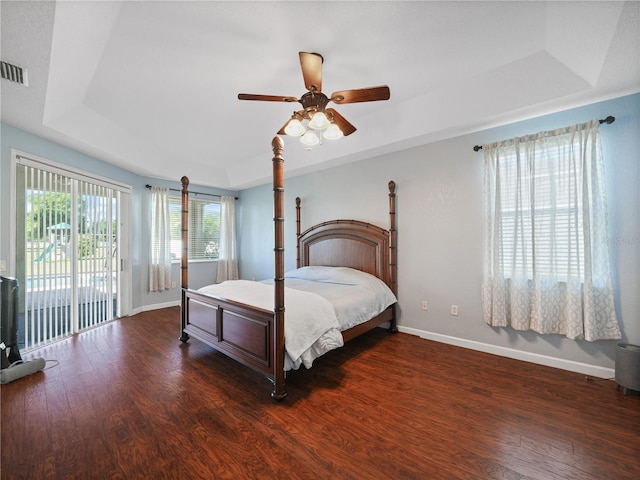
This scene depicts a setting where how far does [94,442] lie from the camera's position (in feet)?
5.56

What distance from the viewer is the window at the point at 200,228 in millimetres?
5426

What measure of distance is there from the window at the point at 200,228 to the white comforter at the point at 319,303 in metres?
2.89

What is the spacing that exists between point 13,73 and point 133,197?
9.37 feet

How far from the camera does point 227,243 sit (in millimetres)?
6094

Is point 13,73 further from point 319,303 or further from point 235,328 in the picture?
point 319,303

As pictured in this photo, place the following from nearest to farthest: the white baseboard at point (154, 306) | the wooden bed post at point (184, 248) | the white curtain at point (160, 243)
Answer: the wooden bed post at point (184, 248), the white baseboard at point (154, 306), the white curtain at point (160, 243)

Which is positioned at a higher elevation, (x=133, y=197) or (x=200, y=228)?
(x=133, y=197)

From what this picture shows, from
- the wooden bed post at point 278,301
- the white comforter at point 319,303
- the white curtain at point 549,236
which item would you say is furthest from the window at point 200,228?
the white curtain at point 549,236

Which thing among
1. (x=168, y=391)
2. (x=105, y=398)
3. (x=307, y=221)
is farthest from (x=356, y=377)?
(x=307, y=221)

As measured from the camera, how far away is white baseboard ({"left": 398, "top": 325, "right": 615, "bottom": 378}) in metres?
2.48

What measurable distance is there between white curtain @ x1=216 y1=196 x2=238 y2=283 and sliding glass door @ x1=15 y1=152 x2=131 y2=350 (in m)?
1.93

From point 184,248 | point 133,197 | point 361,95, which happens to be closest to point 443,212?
point 361,95

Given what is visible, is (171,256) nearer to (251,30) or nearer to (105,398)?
(105,398)

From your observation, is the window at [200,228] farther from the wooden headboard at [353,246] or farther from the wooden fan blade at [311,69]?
the wooden fan blade at [311,69]
